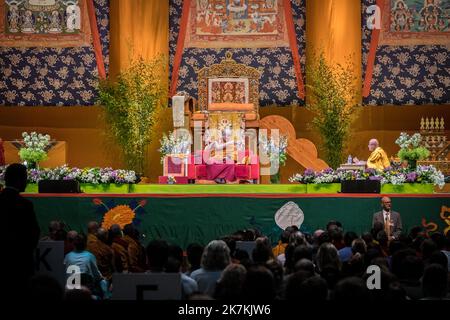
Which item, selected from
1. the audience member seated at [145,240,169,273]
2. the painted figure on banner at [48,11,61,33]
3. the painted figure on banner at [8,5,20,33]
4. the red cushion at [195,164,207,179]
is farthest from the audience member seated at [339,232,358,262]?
the painted figure on banner at [8,5,20,33]

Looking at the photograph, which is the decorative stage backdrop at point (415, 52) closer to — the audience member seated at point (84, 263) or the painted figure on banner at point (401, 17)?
the painted figure on banner at point (401, 17)

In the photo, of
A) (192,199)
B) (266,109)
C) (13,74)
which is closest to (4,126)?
(13,74)

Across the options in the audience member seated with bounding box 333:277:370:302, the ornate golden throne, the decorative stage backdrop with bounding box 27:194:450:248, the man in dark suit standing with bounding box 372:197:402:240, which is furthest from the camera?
the ornate golden throne

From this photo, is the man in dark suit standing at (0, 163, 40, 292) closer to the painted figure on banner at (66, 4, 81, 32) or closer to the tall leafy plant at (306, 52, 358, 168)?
the tall leafy plant at (306, 52, 358, 168)

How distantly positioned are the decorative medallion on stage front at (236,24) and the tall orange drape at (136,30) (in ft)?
2.28

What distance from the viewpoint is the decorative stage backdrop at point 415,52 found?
17.5m

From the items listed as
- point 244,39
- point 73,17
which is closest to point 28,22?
point 73,17

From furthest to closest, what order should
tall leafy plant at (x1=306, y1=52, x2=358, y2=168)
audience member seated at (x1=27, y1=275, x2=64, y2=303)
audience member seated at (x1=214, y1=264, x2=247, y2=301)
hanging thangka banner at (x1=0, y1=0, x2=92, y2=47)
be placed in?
hanging thangka banner at (x1=0, y1=0, x2=92, y2=47)
tall leafy plant at (x1=306, y1=52, x2=358, y2=168)
audience member seated at (x1=214, y1=264, x2=247, y2=301)
audience member seated at (x1=27, y1=275, x2=64, y2=303)

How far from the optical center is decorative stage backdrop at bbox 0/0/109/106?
1795 cm

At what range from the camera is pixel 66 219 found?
12.0 m

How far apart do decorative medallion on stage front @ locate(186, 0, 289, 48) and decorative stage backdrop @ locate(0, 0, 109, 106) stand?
2.08 m

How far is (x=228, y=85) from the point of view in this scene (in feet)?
55.1

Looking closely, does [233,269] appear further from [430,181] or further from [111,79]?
[111,79]

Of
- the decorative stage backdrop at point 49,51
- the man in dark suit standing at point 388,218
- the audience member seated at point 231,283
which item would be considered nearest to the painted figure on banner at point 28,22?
the decorative stage backdrop at point 49,51
